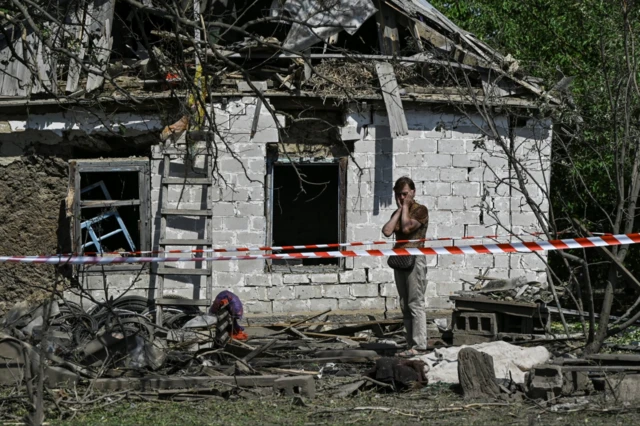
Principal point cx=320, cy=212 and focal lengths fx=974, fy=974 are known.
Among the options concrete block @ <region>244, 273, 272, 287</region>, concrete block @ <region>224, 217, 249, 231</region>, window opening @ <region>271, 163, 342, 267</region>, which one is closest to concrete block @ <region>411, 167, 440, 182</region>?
concrete block @ <region>224, 217, 249, 231</region>

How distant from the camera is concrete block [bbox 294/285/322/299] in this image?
13383 millimetres

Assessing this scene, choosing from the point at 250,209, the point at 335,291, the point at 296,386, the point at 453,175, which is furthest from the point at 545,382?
the point at 250,209

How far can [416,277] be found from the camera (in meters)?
10.0

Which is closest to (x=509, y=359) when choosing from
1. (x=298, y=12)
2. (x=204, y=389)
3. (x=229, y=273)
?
(x=204, y=389)

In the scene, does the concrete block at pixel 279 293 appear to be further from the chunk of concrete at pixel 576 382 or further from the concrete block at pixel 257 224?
the chunk of concrete at pixel 576 382

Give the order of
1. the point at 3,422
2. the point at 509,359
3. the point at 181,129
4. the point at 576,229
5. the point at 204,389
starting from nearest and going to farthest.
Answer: the point at 3,422
the point at 204,389
the point at 509,359
the point at 576,229
the point at 181,129

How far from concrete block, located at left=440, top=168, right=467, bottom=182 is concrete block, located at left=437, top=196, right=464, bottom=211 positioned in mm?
252

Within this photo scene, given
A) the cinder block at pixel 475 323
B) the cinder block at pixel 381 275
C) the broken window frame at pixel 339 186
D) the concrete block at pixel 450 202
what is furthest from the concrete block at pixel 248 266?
the cinder block at pixel 475 323

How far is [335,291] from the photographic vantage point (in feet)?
44.1

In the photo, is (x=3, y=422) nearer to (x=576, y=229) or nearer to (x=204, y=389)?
(x=204, y=389)

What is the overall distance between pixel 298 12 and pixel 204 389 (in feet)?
22.3

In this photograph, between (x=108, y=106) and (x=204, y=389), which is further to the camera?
(x=108, y=106)

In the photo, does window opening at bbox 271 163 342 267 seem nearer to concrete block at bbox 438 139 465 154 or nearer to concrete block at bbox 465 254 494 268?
concrete block at bbox 438 139 465 154

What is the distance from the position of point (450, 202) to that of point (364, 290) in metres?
1.72
